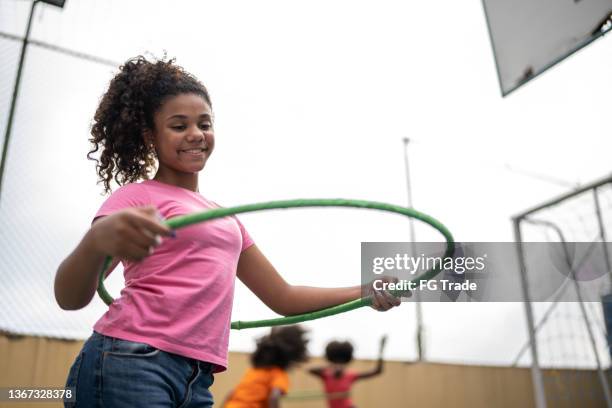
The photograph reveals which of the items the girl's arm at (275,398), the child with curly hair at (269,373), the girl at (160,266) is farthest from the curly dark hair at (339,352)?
the girl at (160,266)

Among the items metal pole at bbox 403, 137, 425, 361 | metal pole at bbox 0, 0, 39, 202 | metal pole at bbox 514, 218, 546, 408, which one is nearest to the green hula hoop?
metal pole at bbox 0, 0, 39, 202

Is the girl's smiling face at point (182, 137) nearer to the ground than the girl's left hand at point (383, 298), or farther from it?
farther from it

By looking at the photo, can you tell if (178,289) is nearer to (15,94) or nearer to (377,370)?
(15,94)

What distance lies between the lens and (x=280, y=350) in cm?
320

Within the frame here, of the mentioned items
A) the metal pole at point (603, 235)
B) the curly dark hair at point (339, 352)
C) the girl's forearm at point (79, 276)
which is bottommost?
the girl's forearm at point (79, 276)

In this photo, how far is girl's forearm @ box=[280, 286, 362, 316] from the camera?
4.34 feet

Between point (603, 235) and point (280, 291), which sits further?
point (603, 235)

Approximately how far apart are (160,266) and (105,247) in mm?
193

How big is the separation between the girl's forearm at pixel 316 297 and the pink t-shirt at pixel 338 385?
2.71 m

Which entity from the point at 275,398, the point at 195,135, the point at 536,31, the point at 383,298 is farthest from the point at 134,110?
the point at 536,31

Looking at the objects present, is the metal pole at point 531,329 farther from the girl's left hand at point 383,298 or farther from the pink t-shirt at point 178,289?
the pink t-shirt at point 178,289

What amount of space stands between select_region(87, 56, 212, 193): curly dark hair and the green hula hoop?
0.25 meters

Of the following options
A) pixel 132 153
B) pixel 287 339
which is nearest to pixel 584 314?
pixel 287 339

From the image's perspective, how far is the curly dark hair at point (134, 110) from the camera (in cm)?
125
